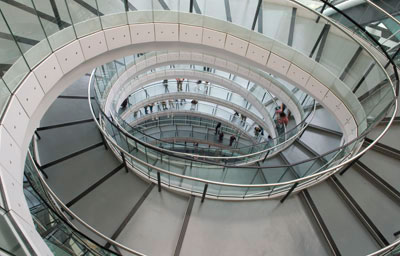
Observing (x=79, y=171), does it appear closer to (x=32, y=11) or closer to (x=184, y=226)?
(x=184, y=226)

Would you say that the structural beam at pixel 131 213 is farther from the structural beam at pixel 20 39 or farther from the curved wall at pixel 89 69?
the structural beam at pixel 20 39

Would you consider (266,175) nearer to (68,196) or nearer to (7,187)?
(68,196)

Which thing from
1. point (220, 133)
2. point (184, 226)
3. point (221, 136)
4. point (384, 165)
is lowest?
point (184, 226)

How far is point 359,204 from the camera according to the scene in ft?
14.9

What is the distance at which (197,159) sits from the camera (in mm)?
6309

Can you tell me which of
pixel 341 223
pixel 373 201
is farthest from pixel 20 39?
pixel 373 201

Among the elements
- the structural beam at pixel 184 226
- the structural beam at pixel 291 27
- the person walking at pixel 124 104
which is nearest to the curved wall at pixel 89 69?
the structural beam at pixel 291 27

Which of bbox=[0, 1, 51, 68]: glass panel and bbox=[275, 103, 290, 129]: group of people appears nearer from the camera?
bbox=[0, 1, 51, 68]: glass panel

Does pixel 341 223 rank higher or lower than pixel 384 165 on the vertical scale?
lower

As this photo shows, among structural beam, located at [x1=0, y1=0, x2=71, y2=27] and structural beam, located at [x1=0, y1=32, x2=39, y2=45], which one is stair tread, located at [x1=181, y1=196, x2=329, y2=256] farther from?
structural beam, located at [x1=0, y1=0, x2=71, y2=27]

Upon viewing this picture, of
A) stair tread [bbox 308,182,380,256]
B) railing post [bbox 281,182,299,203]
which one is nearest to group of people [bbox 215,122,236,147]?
railing post [bbox 281,182,299,203]

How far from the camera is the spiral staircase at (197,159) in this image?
3.68 meters

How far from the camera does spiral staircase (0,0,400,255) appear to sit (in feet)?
12.1

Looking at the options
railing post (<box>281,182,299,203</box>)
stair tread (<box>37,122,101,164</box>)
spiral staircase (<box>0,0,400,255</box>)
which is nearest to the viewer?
spiral staircase (<box>0,0,400,255</box>)
